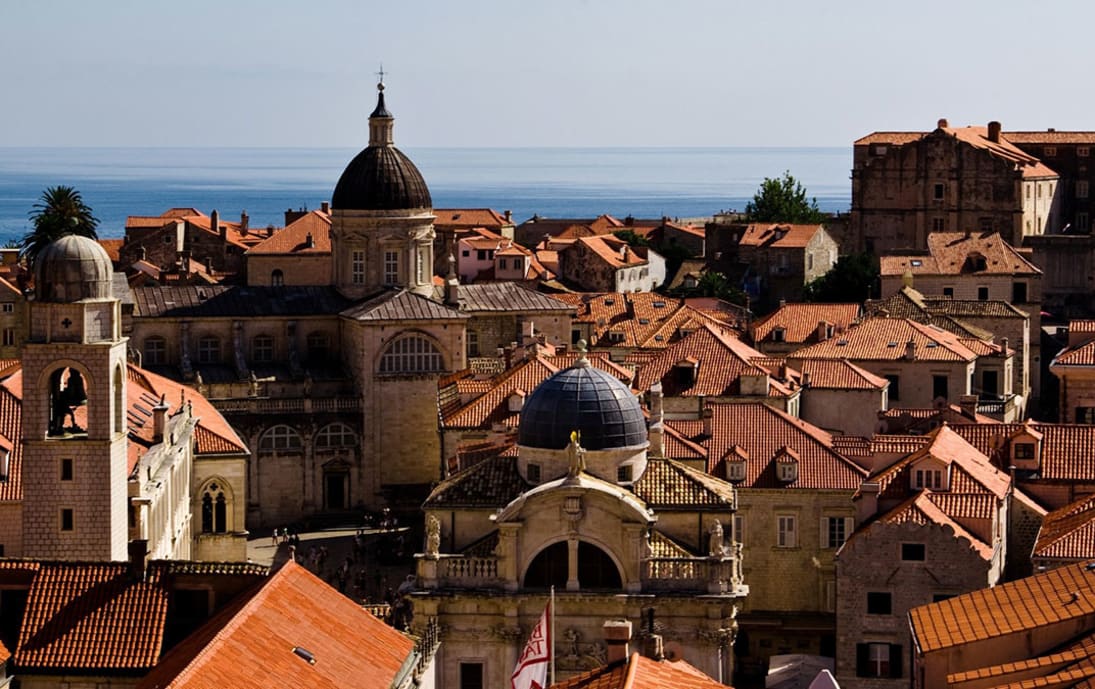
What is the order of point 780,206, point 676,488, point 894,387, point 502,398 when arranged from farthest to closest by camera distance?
1. point 780,206
2. point 894,387
3. point 502,398
4. point 676,488

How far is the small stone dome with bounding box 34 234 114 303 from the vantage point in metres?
50.6

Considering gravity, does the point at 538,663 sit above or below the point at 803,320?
below

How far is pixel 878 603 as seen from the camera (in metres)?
56.8

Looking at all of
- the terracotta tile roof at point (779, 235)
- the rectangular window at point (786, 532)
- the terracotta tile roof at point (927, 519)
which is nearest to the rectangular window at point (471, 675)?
the terracotta tile roof at point (927, 519)

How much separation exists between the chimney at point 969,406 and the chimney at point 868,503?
20.3m

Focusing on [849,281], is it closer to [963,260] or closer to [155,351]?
[963,260]

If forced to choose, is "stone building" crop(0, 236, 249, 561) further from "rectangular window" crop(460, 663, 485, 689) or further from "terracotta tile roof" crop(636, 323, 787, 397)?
"terracotta tile roof" crop(636, 323, 787, 397)

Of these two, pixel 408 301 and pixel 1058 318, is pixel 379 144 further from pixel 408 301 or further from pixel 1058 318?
pixel 1058 318

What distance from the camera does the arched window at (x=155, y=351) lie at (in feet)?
288

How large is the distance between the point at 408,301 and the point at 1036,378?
30.5 m

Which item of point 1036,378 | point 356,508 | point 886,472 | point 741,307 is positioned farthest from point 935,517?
point 741,307

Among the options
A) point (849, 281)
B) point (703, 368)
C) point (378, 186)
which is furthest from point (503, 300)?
point (849, 281)

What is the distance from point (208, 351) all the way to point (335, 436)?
618 centimetres

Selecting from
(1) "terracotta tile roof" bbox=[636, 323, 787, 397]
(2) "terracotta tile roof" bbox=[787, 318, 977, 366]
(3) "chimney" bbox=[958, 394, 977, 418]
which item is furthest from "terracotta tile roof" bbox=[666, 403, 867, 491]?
(2) "terracotta tile roof" bbox=[787, 318, 977, 366]
